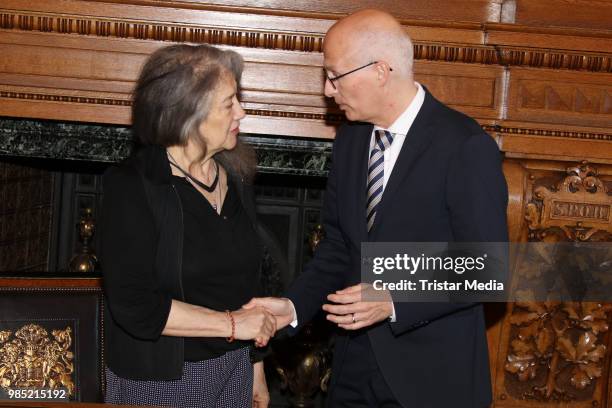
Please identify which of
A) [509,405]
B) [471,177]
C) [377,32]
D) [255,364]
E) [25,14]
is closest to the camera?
[471,177]

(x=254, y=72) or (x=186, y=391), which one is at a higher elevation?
(x=254, y=72)

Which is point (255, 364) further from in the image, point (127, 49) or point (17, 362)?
point (127, 49)

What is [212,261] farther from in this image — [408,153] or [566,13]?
[566,13]

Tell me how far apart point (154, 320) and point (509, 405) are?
61.8 inches

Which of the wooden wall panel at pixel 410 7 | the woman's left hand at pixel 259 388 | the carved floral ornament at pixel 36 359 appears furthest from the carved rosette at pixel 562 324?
the carved floral ornament at pixel 36 359

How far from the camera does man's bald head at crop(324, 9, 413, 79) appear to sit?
7.79ft

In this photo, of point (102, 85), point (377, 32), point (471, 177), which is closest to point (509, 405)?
point (471, 177)

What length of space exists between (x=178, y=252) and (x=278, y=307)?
34 cm

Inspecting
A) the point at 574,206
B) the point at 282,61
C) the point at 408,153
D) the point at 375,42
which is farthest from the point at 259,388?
the point at 574,206

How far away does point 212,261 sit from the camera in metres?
2.36

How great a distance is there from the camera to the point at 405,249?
2340 millimetres

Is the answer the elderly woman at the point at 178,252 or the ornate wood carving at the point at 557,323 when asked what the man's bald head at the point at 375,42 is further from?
the ornate wood carving at the point at 557,323

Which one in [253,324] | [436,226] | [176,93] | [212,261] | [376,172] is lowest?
→ [253,324]

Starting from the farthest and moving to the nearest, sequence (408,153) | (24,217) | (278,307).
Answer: (24,217) → (278,307) → (408,153)
